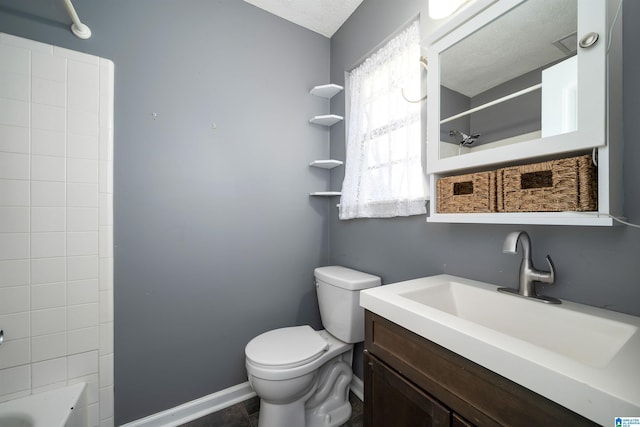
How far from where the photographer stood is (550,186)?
0.72 meters

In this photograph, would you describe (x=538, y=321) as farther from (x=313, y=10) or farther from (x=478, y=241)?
(x=313, y=10)

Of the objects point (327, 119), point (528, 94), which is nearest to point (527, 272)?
point (528, 94)

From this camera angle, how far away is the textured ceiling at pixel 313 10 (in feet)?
5.11

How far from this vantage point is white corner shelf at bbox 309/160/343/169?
5.59 feet

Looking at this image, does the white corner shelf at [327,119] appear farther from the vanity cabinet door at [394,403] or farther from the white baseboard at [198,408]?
the white baseboard at [198,408]

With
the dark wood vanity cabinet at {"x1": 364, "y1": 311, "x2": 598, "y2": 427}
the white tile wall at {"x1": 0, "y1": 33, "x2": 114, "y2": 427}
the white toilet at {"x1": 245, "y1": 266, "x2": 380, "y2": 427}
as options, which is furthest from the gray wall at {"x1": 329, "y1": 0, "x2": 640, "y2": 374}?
the white tile wall at {"x1": 0, "y1": 33, "x2": 114, "y2": 427}

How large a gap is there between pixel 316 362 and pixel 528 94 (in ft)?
4.73

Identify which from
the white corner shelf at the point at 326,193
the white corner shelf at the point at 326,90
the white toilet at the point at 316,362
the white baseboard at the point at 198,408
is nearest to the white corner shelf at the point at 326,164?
the white corner shelf at the point at 326,193

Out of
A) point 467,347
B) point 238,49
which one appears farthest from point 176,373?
point 238,49

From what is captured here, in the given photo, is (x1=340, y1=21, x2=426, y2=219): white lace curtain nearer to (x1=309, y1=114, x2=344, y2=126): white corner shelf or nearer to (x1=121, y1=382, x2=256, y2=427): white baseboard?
(x1=309, y1=114, x2=344, y2=126): white corner shelf

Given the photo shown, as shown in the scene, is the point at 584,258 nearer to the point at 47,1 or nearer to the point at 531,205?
the point at 531,205

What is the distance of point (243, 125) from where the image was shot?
1553mm

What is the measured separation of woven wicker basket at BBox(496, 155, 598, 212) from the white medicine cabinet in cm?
2

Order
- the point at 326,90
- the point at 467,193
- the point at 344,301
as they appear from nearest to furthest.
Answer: the point at 467,193 → the point at 344,301 → the point at 326,90
